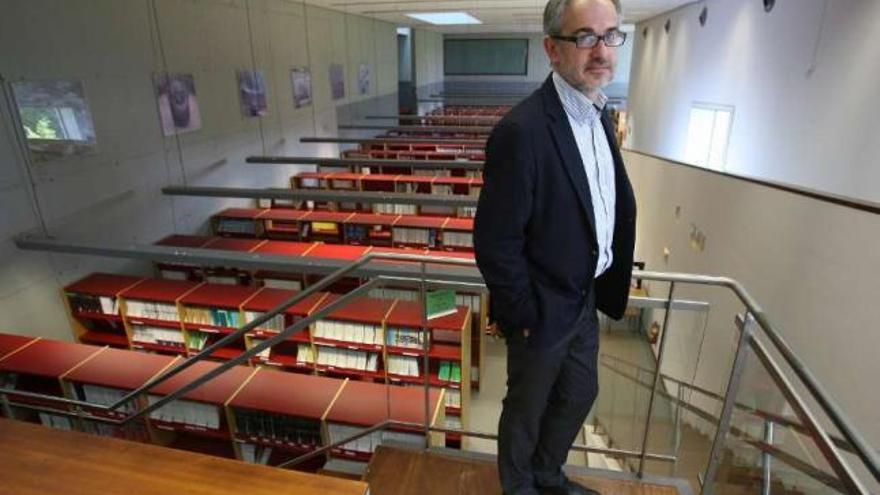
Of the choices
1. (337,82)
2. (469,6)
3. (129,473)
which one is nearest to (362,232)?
(129,473)

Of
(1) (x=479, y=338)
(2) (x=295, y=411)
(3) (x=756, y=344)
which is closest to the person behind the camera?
(3) (x=756, y=344)

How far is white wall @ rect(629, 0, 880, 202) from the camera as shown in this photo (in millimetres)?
3418

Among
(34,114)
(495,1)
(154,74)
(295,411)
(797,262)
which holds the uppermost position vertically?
(495,1)

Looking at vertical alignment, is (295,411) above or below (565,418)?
below

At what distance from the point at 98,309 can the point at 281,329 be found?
1670 millimetres

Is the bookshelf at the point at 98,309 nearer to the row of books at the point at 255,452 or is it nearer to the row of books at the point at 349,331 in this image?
the row of books at the point at 255,452

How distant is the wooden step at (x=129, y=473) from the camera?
1.53 m

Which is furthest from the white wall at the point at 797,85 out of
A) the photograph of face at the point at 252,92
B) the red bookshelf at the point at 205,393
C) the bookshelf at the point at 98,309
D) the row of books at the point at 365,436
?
the photograph of face at the point at 252,92

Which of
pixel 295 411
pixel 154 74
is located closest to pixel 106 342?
pixel 295 411

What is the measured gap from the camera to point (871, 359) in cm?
254

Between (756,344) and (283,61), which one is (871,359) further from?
(283,61)

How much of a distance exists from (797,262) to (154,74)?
19.8ft

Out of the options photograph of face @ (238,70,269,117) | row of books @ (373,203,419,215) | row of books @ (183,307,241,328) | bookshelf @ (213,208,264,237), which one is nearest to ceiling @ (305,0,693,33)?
photograph of face @ (238,70,269,117)

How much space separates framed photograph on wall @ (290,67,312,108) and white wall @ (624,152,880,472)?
5959mm
